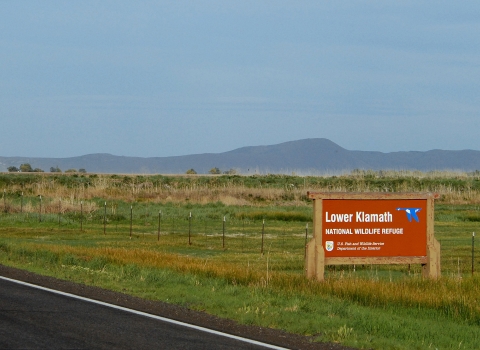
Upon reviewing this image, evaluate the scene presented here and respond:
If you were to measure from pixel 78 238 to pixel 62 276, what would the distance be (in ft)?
52.3

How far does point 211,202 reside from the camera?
56344 mm

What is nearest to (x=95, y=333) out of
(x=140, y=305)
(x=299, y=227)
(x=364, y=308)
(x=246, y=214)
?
(x=140, y=305)

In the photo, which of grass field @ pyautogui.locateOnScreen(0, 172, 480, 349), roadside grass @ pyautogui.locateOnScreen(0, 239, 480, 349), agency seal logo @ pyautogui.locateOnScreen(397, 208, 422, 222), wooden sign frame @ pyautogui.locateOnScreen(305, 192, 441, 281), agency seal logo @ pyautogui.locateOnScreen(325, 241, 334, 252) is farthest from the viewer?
agency seal logo @ pyautogui.locateOnScreen(397, 208, 422, 222)

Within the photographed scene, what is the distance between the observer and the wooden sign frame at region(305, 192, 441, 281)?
54.1 feet

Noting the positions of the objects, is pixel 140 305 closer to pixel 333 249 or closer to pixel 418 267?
pixel 333 249

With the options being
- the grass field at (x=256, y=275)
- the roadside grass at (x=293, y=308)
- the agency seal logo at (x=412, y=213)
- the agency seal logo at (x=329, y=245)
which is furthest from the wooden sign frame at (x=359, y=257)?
the roadside grass at (x=293, y=308)

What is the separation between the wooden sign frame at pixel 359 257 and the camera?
1648 cm

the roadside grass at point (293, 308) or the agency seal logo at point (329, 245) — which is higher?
the agency seal logo at point (329, 245)

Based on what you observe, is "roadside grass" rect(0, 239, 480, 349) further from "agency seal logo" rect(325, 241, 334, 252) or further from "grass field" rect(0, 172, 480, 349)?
"agency seal logo" rect(325, 241, 334, 252)

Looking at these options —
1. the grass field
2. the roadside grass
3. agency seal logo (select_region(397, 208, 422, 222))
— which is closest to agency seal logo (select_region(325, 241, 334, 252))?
the grass field

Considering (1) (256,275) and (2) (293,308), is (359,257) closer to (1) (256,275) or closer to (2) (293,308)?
(1) (256,275)

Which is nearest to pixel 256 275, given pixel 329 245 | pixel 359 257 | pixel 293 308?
pixel 329 245

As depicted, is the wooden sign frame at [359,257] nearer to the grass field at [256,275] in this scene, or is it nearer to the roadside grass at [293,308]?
the grass field at [256,275]

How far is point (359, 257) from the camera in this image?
1689 cm
